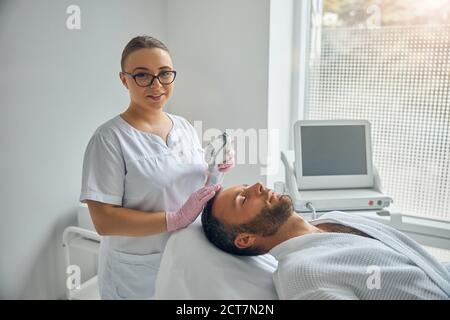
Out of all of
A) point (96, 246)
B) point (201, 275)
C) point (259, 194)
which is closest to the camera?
point (201, 275)

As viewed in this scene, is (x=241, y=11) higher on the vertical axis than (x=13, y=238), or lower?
higher

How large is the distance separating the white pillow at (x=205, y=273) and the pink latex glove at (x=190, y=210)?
0.03 metres

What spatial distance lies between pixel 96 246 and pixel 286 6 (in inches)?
61.5

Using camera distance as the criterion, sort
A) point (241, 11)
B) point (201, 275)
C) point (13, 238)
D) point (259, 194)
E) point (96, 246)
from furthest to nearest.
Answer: point (241, 11), point (96, 246), point (13, 238), point (259, 194), point (201, 275)

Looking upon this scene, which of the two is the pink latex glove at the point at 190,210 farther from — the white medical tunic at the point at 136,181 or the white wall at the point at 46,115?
the white wall at the point at 46,115

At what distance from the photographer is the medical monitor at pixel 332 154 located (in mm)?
1681

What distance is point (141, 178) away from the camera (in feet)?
3.88

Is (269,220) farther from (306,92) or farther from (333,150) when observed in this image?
(306,92)

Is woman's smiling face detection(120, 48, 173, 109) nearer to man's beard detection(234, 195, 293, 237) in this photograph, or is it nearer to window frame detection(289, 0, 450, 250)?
man's beard detection(234, 195, 293, 237)

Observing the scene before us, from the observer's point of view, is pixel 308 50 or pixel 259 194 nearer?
pixel 259 194

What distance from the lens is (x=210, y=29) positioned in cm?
205

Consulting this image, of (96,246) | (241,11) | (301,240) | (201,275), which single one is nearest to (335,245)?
(301,240)

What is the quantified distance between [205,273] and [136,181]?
1.20 feet

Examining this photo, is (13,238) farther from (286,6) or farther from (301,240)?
(286,6)
